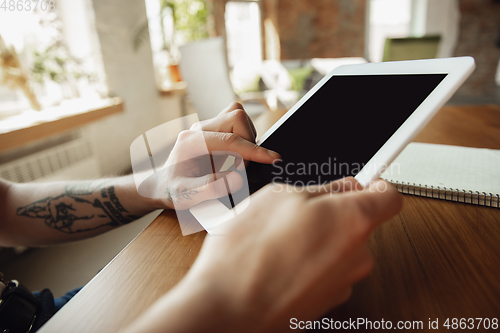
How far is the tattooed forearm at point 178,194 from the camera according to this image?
0.43m

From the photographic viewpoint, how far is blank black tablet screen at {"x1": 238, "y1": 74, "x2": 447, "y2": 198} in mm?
Answer: 376

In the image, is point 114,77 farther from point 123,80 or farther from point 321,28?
point 321,28

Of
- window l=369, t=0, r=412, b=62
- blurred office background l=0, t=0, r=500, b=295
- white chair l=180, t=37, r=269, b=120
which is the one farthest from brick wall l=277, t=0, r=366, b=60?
white chair l=180, t=37, r=269, b=120

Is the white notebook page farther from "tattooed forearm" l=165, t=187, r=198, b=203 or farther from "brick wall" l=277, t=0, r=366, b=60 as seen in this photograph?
"brick wall" l=277, t=0, r=366, b=60

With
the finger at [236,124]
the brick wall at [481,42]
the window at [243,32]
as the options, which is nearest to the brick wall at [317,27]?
the window at [243,32]

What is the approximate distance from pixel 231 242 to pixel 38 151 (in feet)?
6.71

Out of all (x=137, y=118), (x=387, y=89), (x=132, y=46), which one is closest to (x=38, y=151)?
(x=137, y=118)

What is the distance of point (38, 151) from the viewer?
1829 mm

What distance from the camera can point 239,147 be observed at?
429 mm

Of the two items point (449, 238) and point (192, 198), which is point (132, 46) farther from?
point (449, 238)

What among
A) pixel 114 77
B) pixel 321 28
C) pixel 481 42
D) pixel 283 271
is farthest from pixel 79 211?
pixel 321 28

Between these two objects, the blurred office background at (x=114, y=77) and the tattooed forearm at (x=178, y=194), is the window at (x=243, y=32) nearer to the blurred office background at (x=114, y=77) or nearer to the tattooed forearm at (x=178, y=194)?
the blurred office background at (x=114, y=77)

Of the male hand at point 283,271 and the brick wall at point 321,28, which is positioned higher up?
the brick wall at point 321,28

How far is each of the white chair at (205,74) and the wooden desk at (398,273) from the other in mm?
1522
